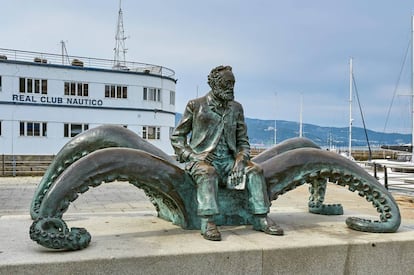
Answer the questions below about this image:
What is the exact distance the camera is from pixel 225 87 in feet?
17.0

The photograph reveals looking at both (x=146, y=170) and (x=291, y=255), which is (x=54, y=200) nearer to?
(x=146, y=170)

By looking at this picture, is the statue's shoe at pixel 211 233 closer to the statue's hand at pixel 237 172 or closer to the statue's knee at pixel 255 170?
the statue's hand at pixel 237 172

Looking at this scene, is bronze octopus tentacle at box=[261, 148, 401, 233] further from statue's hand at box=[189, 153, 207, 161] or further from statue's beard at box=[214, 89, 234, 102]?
statue's beard at box=[214, 89, 234, 102]

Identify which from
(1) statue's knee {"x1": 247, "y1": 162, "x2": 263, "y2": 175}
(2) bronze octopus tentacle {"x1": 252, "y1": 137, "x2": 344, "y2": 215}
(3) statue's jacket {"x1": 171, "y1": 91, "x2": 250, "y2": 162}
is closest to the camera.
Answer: (1) statue's knee {"x1": 247, "y1": 162, "x2": 263, "y2": 175}

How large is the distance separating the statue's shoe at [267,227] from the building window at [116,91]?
26885mm

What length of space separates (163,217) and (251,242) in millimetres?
1682

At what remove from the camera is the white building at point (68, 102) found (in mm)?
28391

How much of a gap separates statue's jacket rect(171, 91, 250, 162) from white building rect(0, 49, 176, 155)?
25235mm

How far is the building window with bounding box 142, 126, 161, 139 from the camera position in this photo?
1236 inches

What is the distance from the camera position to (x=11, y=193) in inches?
612

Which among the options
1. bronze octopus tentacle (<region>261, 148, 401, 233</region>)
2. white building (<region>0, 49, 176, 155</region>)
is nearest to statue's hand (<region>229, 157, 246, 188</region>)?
bronze octopus tentacle (<region>261, 148, 401, 233</region>)

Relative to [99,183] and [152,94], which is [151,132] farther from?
[99,183]

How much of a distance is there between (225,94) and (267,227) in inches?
61.2

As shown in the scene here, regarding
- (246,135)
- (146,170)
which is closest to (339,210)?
(246,135)
